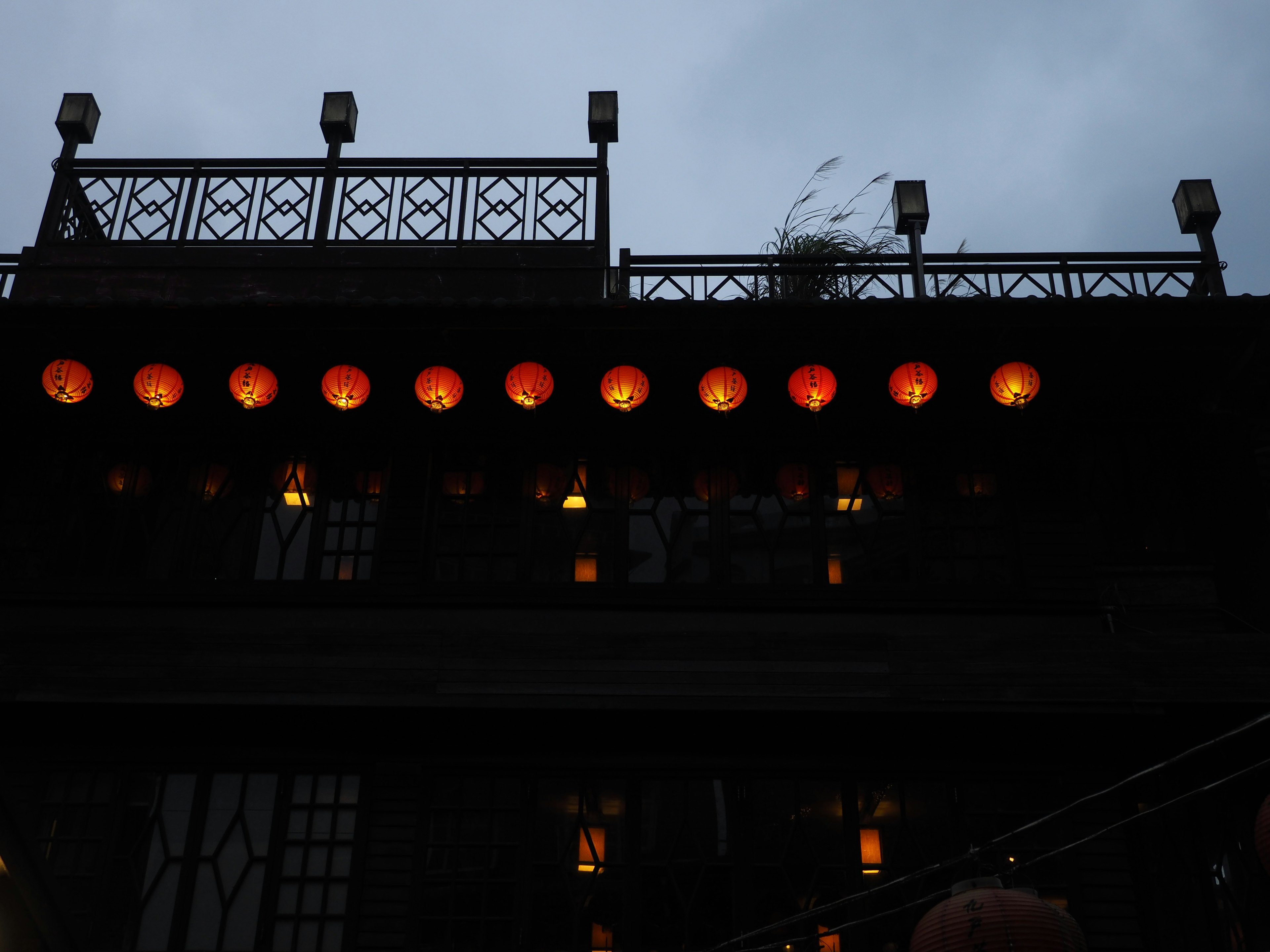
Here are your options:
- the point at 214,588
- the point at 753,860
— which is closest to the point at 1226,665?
the point at 753,860

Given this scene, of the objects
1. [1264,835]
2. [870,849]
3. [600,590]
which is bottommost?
[1264,835]

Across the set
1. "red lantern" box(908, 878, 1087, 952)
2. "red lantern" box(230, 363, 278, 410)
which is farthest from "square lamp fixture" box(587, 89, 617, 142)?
"red lantern" box(908, 878, 1087, 952)

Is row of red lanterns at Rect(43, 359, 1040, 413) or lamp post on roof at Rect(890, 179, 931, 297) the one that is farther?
lamp post on roof at Rect(890, 179, 931, 297)

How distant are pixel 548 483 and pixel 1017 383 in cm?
470

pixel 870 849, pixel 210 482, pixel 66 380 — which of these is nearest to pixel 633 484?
pixel 870 849

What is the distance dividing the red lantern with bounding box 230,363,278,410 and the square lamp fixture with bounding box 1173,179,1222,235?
9.55 metres

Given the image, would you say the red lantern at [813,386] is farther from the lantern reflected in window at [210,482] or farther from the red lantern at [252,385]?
the lantern reflected in window at [210,482]

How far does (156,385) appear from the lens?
1187cm

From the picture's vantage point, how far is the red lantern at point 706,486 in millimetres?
12430

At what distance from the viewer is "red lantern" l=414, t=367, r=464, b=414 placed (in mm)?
11836

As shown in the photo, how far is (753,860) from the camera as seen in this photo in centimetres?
1071

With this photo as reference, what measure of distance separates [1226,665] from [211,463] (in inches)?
393

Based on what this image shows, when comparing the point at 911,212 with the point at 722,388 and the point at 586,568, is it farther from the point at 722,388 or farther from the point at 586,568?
the point at 586,568

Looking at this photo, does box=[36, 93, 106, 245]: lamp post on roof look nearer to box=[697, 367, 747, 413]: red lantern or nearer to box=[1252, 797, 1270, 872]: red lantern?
box=[697, 367, 747, 413]: red lantern
